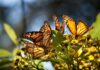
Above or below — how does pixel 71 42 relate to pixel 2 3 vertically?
below

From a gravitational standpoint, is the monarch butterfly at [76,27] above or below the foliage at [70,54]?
above

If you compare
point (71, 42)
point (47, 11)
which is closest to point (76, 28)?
point (71, 42)

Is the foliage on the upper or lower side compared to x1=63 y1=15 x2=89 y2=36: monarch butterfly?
lower

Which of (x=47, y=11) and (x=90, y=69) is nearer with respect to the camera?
(x=90, y=69)

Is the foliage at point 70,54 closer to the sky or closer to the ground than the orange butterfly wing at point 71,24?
closer to the ground

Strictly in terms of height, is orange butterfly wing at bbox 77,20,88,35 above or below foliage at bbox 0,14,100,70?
above

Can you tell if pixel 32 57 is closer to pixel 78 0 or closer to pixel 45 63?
pixel 45 63

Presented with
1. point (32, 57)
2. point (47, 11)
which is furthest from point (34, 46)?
point (47, 11)

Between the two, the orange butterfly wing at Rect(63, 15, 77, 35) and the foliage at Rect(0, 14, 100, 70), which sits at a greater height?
the orange butterfly wing at Rect(63, 15, 77, 35)

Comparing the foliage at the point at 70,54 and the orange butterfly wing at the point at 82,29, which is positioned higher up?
the orange butterfly wing at the point at 82,29

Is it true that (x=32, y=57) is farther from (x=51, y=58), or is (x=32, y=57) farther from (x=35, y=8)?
(x=35, y=8)
